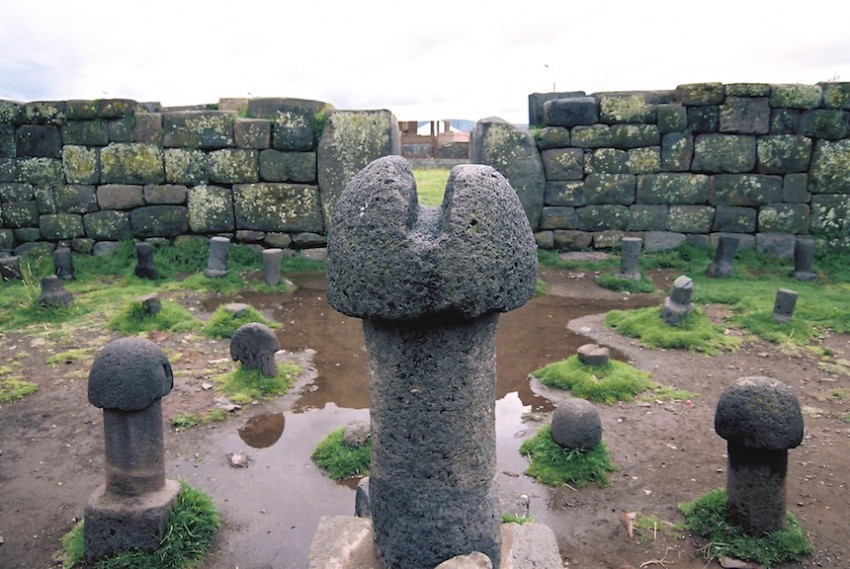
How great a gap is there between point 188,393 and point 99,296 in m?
3.83

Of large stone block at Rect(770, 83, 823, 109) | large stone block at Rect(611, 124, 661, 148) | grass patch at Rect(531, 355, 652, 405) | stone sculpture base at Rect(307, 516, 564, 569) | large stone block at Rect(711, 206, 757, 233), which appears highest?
large stone block at Rect(770, 83, 823, 109)

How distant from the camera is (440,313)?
96.5 inches

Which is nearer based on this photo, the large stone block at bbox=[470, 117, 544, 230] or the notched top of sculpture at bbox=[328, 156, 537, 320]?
the notched top of sculpture at bbox=[328, 156, 537, 320]

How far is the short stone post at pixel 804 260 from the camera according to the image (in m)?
10.4

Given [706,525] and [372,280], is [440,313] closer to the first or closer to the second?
[372,280]

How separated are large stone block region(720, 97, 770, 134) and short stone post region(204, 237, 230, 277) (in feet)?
28.4

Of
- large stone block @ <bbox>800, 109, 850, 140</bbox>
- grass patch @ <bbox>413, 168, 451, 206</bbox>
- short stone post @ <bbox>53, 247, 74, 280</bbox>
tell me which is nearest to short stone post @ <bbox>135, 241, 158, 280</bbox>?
short stone post @ <bbox>53, 247, 74, 280</bbox>

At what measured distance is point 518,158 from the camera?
11719 mm

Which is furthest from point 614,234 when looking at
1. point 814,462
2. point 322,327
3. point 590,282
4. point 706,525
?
point 706,525

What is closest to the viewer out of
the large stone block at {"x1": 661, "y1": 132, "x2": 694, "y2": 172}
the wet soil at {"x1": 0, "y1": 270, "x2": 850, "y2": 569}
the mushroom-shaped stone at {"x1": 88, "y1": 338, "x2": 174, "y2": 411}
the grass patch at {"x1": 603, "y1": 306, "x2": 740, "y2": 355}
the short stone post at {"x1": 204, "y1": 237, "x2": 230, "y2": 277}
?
the mushroom-shaped stone at {"x1": 88, "y1": 338, "x2": 174, "y2": 411}

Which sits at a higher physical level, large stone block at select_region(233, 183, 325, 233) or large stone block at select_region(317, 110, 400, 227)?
large stone block at select_region(317, 110, 400, 227)

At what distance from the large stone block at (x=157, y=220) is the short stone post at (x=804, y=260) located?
10.1m

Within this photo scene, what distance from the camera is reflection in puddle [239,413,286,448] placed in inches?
218

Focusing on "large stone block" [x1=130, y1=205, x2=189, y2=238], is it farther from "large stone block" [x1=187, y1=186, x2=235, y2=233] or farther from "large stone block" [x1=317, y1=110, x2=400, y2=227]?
"large stone block" [x1=317, y1=110, x2=400, y2=227]
